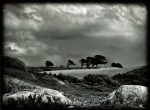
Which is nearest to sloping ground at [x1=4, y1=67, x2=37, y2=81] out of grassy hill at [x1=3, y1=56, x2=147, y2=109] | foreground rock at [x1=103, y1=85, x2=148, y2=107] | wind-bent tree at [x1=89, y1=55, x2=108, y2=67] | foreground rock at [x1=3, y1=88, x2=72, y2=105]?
grassy hill at [x1=3, y1=56, x2=147, y2=109]

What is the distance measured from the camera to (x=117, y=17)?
845cm

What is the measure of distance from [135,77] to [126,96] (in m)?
0.29

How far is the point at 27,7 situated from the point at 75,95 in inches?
54.1

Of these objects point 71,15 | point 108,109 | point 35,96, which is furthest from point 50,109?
point 71,15

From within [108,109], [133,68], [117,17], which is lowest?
[108,109]

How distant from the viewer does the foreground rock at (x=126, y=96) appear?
27.2 ft

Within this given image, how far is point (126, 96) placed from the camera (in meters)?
8.36

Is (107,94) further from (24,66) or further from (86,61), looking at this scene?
(24,66)

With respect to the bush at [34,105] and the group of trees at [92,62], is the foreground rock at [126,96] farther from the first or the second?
the bush at [34,105]

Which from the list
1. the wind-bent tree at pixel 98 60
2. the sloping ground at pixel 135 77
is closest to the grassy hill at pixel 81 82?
the sloping ground at pixel 135 77

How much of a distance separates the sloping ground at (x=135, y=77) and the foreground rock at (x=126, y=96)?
7 centimetres

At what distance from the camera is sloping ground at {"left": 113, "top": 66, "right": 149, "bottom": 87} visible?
8289 mm

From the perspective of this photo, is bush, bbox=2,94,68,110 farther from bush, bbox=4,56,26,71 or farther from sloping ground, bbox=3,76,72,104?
bush, bbox=4,56,26,71

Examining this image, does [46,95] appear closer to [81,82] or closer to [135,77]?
[81,82]
